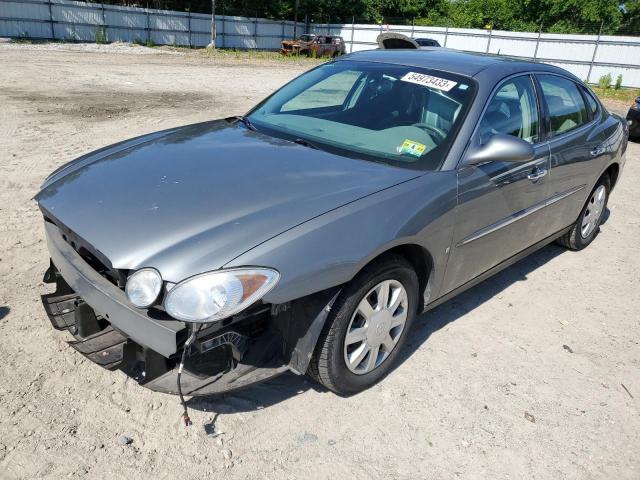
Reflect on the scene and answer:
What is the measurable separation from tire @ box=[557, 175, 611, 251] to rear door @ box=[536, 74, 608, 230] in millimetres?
237

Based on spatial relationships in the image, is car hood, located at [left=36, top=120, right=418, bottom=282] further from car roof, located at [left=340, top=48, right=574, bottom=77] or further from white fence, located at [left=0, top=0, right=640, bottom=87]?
white fence, located at [left=0, top=0, right=640, bottom=87]

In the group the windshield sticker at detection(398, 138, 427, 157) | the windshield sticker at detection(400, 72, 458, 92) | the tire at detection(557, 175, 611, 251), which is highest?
the windshield sticker at detection(400, 72, 458, 92)

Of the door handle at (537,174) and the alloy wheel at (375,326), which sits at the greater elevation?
the door handle at (537,174)

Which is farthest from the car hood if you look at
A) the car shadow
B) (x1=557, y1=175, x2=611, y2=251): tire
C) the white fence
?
the white fence

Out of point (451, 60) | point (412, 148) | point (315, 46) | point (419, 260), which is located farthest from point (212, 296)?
point (315, 46)

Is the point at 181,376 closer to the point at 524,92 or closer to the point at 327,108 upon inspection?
the point at 327,108

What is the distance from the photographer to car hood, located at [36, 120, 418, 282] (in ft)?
7.38

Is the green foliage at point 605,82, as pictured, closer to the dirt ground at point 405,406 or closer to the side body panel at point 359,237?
the dirt ground at point 405,406

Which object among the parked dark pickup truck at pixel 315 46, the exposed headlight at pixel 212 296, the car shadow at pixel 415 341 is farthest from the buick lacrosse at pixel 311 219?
the parked dark pickup truck at pixel 315 46

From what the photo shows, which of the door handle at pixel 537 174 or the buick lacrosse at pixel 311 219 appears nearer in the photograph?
the buick lacrosse at pixel 311 219

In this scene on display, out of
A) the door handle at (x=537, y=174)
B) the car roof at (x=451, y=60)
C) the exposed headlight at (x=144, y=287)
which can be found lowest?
the exposed headlight at (x=144, y=287)

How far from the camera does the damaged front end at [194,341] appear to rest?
2221mm

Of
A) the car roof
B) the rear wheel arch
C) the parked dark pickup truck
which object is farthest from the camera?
the parked dark pickup truck

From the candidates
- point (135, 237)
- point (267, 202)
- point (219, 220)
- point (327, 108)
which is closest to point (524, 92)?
point (327, 108)
